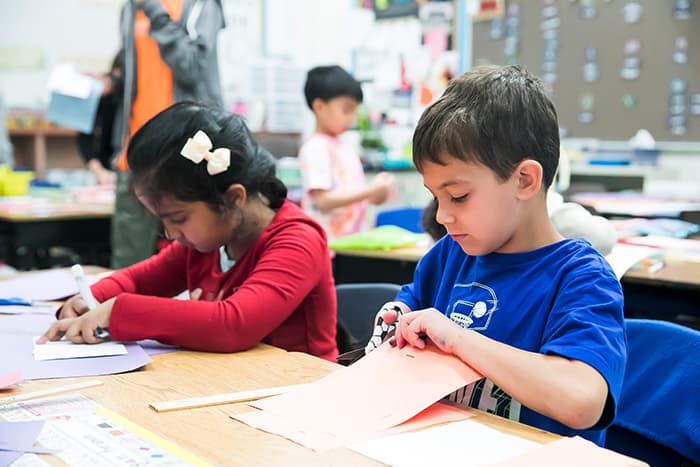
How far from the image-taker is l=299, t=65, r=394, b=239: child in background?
3.06m

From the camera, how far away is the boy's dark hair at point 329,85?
320 cm

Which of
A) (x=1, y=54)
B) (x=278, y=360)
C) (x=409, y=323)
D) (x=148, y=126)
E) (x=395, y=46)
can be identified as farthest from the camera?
(x=1, y=54)

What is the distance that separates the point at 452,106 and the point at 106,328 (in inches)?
27.2

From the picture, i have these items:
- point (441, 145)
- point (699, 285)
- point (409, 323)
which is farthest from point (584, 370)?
point (699, 285)

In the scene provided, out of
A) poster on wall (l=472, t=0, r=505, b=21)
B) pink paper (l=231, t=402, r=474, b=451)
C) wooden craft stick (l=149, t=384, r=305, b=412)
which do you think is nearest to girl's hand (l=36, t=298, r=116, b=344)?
wooden craft stick (l=149, t=384, r=305, b=412)

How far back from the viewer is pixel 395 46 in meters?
5.29

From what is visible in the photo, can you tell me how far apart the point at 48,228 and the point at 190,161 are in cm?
231

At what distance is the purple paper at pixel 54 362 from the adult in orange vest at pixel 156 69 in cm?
196

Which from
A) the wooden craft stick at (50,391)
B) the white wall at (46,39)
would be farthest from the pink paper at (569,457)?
the white wall at (46,39)

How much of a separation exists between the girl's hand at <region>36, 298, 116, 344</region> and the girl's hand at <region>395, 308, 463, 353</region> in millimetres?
534

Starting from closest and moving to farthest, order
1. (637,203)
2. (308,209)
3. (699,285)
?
(699,285), (308,209), (637,203)

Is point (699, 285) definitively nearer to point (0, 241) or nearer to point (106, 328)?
point (106, 328)

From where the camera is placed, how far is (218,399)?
1.06 metres

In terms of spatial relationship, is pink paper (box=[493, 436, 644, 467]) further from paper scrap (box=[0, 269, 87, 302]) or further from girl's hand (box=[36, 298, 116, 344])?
paper scrap (box=[0, 269, 87, 302])
